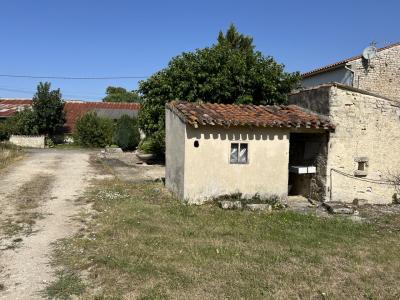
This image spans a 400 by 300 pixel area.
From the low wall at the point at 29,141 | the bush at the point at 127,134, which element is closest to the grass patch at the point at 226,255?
the bush at the point at 127,134

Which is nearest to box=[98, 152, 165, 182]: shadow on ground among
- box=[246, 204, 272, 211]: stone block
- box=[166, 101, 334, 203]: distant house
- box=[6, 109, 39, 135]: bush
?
box=[166, 101, 334, 203]: distant house

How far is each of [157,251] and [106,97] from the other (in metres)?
72.9

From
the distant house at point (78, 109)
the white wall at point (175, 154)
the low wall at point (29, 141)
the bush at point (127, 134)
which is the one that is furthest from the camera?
the distant house at point (78, 109)

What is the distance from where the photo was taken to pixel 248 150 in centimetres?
1202

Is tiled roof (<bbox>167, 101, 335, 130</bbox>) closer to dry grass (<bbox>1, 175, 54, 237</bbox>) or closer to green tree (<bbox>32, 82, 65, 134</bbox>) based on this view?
dry grass (<bbox>1, 175, 54, 237</bbox>)

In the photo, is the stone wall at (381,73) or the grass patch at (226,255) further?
the stone wall at (381,73)

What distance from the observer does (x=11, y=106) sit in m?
46.3

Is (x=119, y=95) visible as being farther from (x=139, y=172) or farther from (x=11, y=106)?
(x=139, y=172)

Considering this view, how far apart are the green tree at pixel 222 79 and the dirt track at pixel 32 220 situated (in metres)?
5.71

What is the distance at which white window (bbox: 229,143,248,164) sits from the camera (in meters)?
12.0

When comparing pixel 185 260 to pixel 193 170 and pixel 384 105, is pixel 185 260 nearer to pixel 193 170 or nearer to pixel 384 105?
pixel 193 170

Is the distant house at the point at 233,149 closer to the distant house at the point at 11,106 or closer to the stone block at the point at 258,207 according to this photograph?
the stone block at the point at 258,207

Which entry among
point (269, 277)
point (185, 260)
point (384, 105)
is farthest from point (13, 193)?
point (384, 105)

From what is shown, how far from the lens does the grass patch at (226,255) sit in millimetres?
5797
